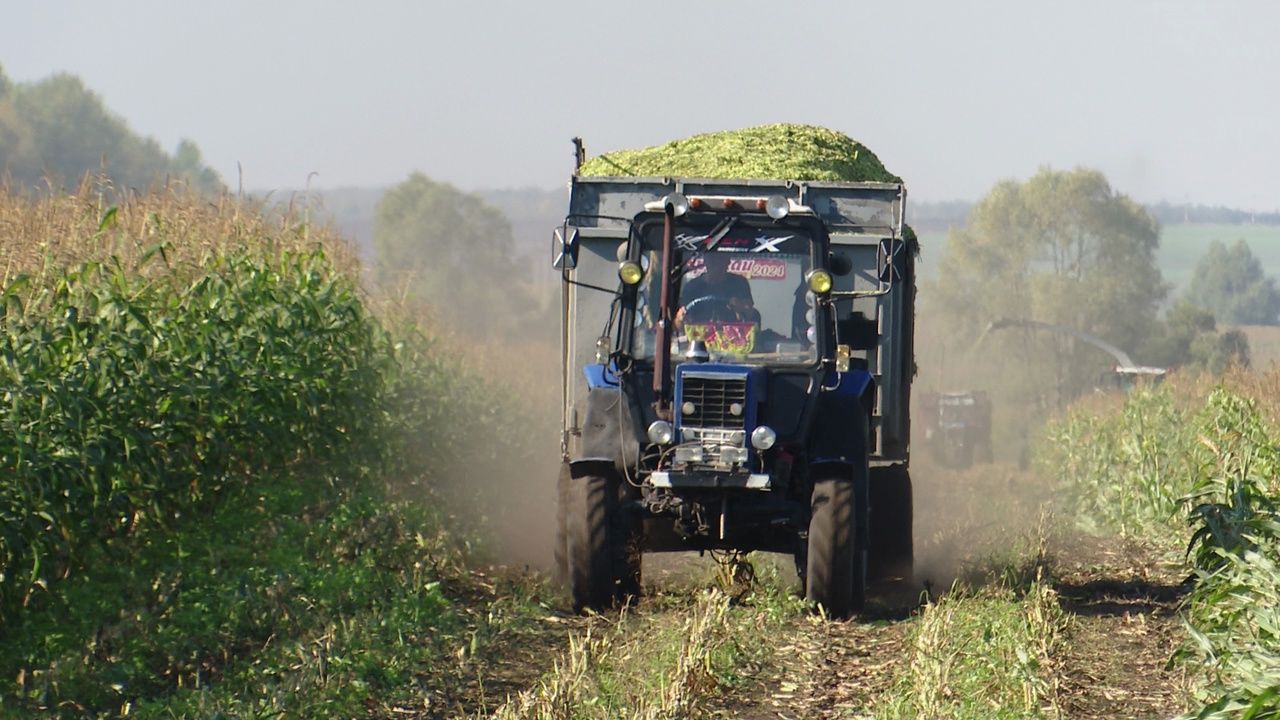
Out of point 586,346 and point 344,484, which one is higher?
point 586,346

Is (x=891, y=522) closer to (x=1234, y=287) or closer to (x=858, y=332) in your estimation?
(x=858, y=332)

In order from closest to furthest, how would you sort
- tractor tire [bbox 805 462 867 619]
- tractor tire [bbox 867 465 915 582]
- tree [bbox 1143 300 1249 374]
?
tractor tire [bbox 805 462 867 619], tractor tire [bbox 867 465 915 582], tree [bbox 1143 300 1249 374]

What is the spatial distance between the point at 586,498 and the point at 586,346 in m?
1.76

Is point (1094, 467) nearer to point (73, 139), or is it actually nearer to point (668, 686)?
point (668, 686)

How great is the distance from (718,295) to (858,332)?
1354 millimetres

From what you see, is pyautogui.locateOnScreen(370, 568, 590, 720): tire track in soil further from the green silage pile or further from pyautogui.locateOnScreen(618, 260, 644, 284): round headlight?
the green silage pile

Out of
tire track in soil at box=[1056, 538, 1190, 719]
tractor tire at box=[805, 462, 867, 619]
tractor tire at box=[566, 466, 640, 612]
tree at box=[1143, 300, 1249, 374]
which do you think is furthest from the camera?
tree at box=[1143, 300, 1249, 374]

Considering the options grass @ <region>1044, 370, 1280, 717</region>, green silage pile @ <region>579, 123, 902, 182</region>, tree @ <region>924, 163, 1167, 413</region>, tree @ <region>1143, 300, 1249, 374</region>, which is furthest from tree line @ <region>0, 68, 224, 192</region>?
green silage pile @ <region>579, 123, 902, 182</region>

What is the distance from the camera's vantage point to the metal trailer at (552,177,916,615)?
11.2 meters

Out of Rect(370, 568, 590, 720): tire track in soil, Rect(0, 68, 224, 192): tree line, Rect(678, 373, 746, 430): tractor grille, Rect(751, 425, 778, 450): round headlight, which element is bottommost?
Rect(370, 568, 590, 720): tire track in soil

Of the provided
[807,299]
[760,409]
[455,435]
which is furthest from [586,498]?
[455,435]

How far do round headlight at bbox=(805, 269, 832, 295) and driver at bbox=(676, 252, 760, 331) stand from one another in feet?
1.55

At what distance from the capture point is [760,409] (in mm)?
11312

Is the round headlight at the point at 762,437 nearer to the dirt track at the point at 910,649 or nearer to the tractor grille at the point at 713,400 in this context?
the tractor grille at the point at 713,400
